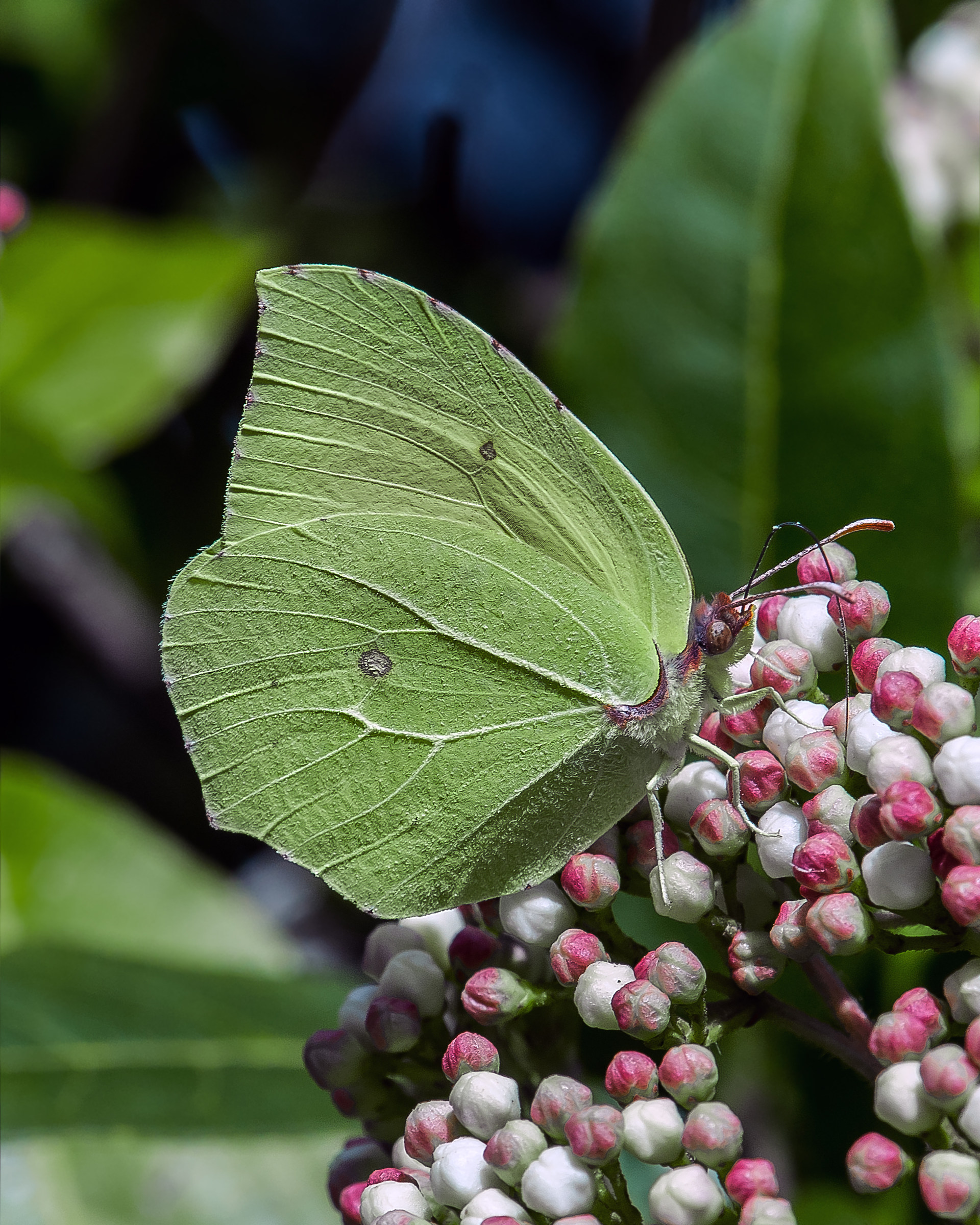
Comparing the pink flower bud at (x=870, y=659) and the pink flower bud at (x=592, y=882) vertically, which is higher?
the pink flower bud at (x=870, y=659)

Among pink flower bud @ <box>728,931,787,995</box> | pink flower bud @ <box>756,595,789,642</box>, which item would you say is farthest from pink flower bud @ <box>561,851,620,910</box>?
pink flower bud @ <box>756,595,789,642</box>

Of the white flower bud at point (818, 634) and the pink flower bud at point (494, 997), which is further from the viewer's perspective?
the white flower bud at point (818, 634)

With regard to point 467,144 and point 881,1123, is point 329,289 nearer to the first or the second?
point 881,1123

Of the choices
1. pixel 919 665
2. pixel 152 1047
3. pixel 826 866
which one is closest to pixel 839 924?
pixel 826 866

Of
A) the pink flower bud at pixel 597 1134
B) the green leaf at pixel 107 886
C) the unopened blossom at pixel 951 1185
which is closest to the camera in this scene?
the unopened blossom at pixel 951 1185

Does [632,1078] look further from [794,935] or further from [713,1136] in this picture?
[794,935]

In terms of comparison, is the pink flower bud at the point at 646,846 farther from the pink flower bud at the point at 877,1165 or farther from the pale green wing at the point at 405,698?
the pink flower bud at the point at 877,1165

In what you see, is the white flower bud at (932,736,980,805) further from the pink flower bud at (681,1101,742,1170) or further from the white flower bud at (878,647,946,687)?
the pink flower bud at (681,1101,742,1170)

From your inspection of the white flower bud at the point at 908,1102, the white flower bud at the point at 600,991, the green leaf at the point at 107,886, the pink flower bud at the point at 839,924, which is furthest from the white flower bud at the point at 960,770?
the green leaf at the point at 107,886
